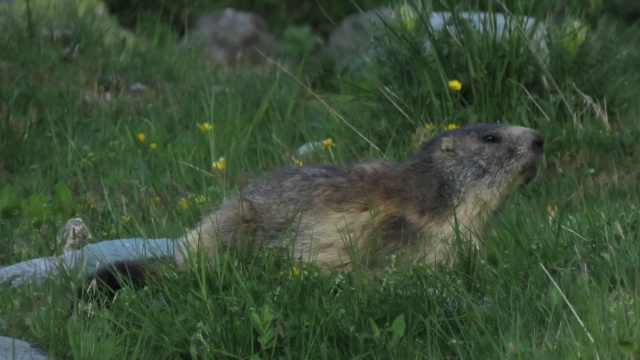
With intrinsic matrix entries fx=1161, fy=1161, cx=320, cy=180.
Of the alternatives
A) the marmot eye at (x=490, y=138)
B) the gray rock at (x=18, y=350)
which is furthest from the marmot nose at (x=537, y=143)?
the gray rock at (x=18, y=350)

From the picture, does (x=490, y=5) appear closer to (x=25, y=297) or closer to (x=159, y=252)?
(x=159, y=252)

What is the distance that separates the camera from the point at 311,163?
6.75 metres

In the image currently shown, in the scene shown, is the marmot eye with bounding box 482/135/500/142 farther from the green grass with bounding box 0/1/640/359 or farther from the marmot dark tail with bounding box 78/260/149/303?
the marmot dark tail with bounding box 78/260/149/303

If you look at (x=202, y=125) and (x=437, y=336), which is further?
(x=202, y=125)

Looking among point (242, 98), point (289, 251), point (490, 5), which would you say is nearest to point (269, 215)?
point (289, 251)

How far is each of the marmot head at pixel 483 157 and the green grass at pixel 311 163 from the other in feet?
0.61

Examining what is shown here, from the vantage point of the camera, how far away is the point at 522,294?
13.6 ft

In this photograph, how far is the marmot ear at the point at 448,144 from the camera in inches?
217

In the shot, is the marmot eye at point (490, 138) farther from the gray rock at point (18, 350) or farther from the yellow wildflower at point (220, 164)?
the gray rock at point (18, 350)

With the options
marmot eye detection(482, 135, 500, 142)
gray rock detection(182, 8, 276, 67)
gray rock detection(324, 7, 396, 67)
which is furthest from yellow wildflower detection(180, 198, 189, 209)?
gray rock detection(182, 8, 276, 67)

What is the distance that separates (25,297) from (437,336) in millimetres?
1655

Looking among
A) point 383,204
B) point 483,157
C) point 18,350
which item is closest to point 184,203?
point 383,204

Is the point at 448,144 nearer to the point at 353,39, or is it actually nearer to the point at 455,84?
the point at 455,84

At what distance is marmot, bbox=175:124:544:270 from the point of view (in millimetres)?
4926
